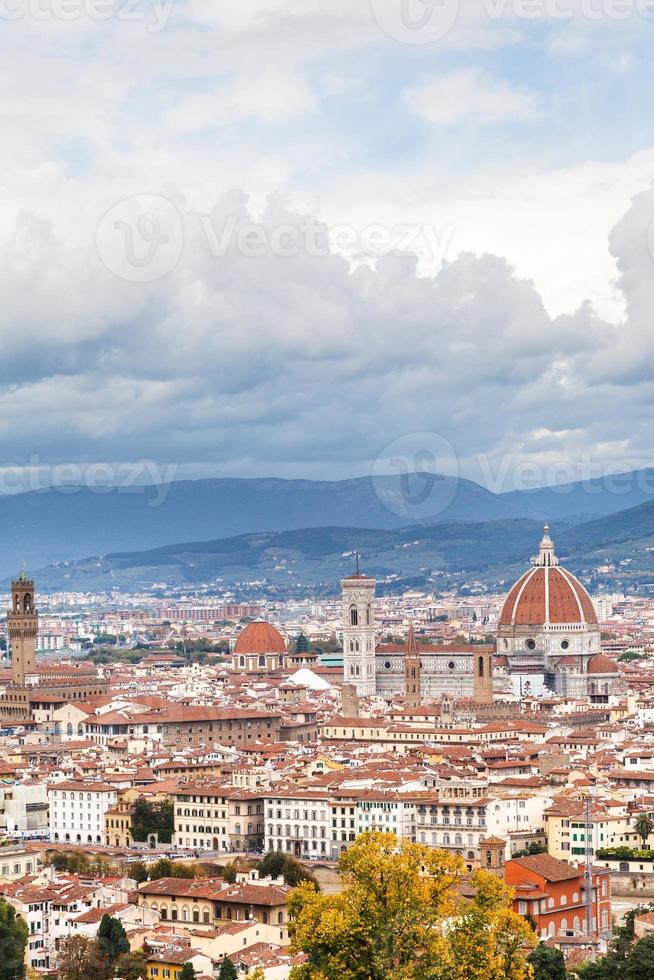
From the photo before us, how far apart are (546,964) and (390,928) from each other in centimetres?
842

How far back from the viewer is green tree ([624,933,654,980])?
3309 cm

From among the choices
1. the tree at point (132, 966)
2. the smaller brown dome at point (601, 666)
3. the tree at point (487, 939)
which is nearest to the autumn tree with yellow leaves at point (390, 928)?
the tree at point (487, 939)

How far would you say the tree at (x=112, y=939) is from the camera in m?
37.1

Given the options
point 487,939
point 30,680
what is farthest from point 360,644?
point 487,939

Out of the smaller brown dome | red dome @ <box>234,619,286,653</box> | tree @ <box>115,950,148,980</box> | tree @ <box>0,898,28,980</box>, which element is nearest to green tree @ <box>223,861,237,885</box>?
tree @ <box>0,898,28,980</box>

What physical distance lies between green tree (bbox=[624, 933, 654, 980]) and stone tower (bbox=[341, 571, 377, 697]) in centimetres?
5535

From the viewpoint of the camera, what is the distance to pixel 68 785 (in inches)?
2133

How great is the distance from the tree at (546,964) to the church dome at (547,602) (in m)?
56.3

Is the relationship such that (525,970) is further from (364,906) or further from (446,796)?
(446,796)

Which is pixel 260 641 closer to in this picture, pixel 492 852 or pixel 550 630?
pixel 550 630

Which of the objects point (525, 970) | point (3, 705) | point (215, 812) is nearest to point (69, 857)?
point (215, 812)

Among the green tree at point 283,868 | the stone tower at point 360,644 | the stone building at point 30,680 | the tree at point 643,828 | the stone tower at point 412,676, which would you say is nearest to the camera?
the green tree at point 283,868

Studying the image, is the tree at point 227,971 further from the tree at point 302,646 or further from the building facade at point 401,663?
the tree at point 302,646

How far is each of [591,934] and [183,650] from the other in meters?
94.3
